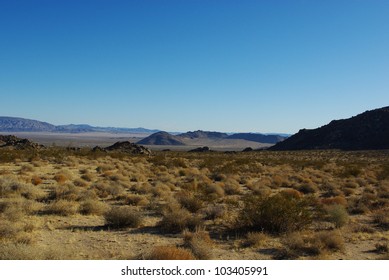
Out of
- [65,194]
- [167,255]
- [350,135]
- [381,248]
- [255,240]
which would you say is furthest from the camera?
[350,135]

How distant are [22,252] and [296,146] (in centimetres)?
12652

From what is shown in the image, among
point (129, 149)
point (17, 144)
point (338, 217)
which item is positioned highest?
point (17, 144)

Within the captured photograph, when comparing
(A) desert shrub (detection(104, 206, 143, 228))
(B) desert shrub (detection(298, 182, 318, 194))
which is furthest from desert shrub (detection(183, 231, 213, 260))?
(B) desert shrub (detection(298, 182, 318, 194))

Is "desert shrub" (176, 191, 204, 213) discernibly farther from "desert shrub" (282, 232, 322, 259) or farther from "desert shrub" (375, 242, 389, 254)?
"desert shrub" (375, 242, 389, 254)

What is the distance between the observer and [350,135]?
120 m

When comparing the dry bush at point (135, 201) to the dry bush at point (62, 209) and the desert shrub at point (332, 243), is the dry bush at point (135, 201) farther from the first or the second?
the desert shrub at point (332, 243)

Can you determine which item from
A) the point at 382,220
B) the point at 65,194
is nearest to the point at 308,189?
the point at 382,220

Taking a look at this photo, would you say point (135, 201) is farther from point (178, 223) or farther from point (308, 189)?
point (308, 189)

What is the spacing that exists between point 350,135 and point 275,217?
11645cm

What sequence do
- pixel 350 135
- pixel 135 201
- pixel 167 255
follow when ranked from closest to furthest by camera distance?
pixel 167 255, pixel 135 201, pixel 350 135

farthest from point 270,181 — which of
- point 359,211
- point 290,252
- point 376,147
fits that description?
point 376,147

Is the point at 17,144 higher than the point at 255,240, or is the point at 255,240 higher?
the point at 17,144

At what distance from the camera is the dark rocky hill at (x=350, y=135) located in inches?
4338

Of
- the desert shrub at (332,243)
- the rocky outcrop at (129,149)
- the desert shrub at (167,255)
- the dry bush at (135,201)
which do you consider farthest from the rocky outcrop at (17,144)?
the desert shrub at (332,243)
